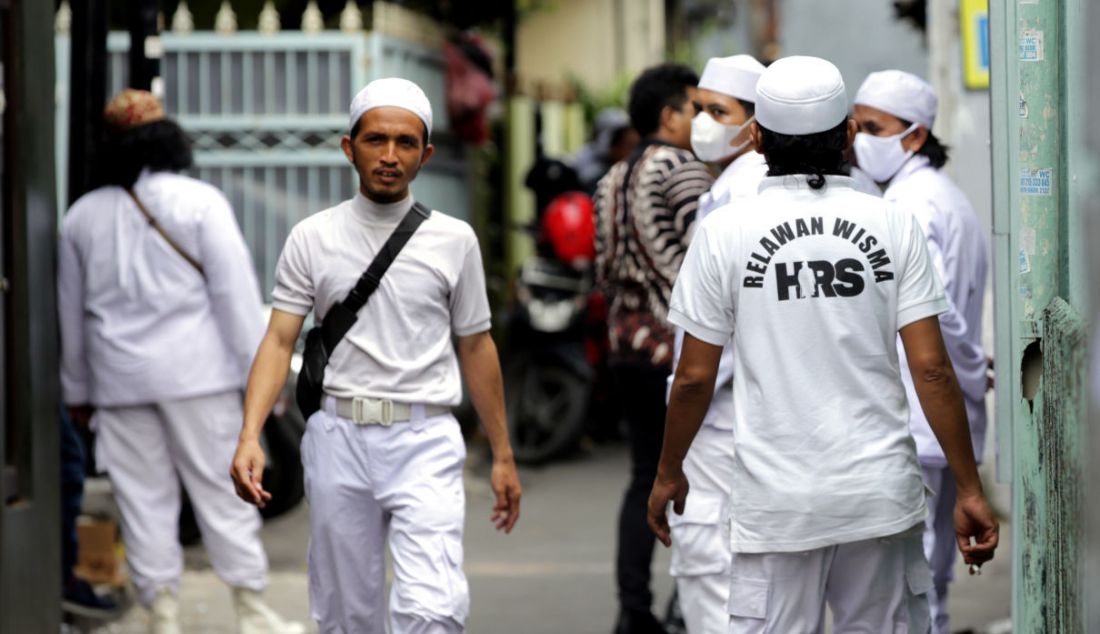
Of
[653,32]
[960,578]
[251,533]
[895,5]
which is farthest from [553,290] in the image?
[653,32]

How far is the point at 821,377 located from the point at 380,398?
138 cm

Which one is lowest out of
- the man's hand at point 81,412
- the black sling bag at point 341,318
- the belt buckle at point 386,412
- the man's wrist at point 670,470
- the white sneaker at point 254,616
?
the white sneaker at point 254,616

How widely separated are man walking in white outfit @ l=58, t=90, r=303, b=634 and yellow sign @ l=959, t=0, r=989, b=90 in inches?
A: 167

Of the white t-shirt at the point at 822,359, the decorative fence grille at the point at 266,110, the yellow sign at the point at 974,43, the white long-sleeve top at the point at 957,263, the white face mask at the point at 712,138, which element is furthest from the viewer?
the decorative fence grille at the point at 266,110

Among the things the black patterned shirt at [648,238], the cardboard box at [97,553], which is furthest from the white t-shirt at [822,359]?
the cardboard box at [97,553]

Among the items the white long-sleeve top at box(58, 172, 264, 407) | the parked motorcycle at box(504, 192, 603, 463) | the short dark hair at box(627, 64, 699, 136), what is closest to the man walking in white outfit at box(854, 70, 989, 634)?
the short dark hair at box(627, 64, 699, 136)

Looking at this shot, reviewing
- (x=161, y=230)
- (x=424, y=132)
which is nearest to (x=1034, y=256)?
(x=424, y=132)

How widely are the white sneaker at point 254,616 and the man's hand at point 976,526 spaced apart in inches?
127

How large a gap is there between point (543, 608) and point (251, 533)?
1.36 metres

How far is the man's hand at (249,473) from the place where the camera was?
4.86 meters

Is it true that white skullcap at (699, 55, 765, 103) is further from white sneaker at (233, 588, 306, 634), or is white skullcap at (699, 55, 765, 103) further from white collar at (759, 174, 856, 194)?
white sneaker at (233, 588, 306, 634)

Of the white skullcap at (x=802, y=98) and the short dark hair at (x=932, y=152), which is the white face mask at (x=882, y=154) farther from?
the white skullcap at (x=802, y=98)

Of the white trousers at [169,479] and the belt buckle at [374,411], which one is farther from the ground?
the belt buckle at [374,411]

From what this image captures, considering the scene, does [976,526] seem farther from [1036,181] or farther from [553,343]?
[553,343]
